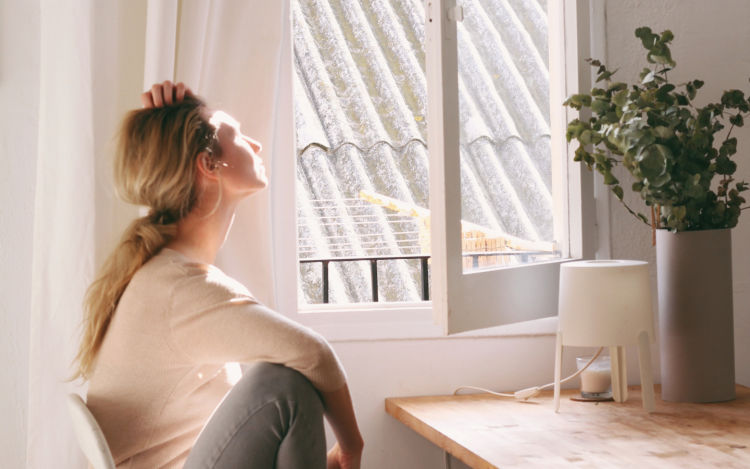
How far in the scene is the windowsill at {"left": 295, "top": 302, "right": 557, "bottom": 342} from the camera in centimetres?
226

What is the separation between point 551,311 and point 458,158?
1.78 feet

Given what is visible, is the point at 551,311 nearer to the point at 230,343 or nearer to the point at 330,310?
the point at 330,310

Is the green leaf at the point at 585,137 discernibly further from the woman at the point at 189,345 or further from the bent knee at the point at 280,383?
the bent knee at the point at 280,383

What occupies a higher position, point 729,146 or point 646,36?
point 646,36

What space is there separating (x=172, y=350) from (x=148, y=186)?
1.04 feet

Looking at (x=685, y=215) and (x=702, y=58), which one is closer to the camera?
(x=685, y=215)

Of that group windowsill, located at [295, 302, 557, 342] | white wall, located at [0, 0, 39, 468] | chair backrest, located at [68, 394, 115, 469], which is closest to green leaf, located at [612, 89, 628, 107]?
windowsill, located at [295, 302, 557, 342]

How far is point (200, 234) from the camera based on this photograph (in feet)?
5.07

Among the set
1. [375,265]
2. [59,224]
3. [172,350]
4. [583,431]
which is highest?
[59,224]

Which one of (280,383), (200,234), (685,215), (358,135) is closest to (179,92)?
(200,234)

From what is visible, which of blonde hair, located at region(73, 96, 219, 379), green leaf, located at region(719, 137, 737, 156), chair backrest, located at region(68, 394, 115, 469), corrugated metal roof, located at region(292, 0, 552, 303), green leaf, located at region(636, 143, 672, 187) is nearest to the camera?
chair backrest, located at region(68, 394, 115, 469)

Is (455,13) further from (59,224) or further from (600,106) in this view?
(59,224)

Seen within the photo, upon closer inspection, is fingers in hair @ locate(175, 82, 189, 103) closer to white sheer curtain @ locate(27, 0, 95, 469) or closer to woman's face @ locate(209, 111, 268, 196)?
woman's face @ locate(209, 111, 268, 196)

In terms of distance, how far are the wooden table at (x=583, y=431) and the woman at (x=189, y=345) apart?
0.36m
